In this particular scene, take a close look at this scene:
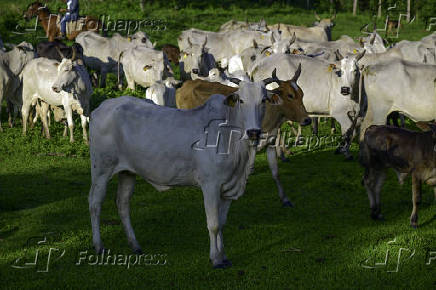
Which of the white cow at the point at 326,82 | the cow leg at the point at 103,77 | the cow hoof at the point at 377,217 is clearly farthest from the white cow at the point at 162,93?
the cow leg at the point at 103,77

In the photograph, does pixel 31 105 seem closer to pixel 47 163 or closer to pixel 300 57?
pixel 47 163

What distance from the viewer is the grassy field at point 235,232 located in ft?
26.4

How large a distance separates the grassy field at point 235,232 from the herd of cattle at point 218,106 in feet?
1.45

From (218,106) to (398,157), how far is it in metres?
3.35

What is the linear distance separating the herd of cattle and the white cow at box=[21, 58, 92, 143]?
0.03 m

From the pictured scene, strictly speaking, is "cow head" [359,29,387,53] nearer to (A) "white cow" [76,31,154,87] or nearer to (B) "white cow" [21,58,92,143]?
(A) "white cow" [76,31,154,87]

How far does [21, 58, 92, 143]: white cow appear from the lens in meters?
15.7

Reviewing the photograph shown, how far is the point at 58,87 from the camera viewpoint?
50.5ft

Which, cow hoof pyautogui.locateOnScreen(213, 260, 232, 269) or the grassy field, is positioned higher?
cow hoof pyautogui.locateOnScreen(213, 260, 232, 269)

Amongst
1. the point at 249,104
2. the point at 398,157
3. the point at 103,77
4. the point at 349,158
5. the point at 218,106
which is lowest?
the point at 103,77

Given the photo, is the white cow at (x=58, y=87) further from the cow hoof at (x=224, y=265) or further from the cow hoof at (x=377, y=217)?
the cow hoof at (x=224, y=265)

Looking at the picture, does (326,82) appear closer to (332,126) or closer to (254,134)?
(332,126)

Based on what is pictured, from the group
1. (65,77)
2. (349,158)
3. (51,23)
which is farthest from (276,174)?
(51,23)

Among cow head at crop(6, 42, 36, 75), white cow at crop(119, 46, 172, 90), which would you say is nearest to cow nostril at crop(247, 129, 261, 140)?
cow head at crop(6, 42, 36, 75)
